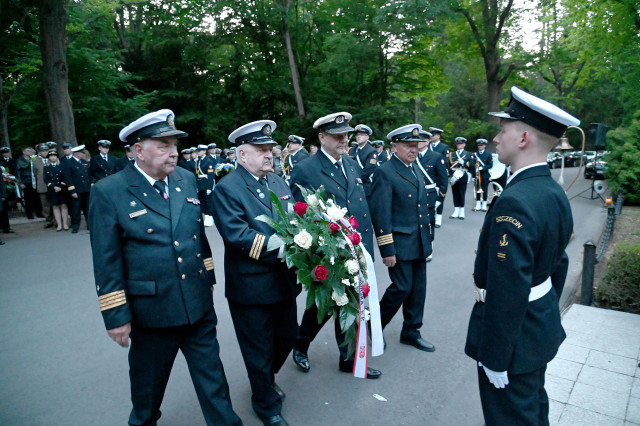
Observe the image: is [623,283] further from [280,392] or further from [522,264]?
[280,392]

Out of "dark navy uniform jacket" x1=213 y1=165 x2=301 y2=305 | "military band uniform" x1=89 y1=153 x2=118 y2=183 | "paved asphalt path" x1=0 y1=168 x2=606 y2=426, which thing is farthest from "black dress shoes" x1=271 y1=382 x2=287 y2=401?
"military band uniform" x1=89 y1=153 x2=118 y2=183

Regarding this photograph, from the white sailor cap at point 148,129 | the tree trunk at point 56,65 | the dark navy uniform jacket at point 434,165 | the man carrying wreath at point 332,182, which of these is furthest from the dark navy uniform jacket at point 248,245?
the tree trunk at point 56,65

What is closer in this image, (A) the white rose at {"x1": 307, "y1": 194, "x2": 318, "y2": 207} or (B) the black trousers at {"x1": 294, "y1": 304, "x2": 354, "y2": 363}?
(A) the white rose at {"x1": 307, "y1": 194, "x2": 318, "y2": 207}

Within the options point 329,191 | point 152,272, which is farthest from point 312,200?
point 152,272

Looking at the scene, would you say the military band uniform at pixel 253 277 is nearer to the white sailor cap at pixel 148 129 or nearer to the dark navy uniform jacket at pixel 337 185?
the white sailor cap at pixel 148 129

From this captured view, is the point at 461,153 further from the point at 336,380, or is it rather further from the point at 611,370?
the point at 336,380

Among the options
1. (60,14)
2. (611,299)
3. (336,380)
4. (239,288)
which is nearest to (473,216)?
(611,299)

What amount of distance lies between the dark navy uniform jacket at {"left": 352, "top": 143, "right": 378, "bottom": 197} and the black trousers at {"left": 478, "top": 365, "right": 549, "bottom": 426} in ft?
23.1

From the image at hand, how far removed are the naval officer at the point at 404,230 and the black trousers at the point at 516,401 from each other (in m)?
1.95

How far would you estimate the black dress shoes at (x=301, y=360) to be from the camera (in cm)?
405

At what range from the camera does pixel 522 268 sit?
6.78ft

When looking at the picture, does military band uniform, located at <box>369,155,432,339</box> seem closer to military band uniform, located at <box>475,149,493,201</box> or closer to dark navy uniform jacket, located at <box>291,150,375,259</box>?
dark navy uniform jacket, located at <box>291,150,375,259</box>

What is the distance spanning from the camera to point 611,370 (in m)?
3.96

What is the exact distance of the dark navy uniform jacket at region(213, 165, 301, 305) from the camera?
303 centimetres
